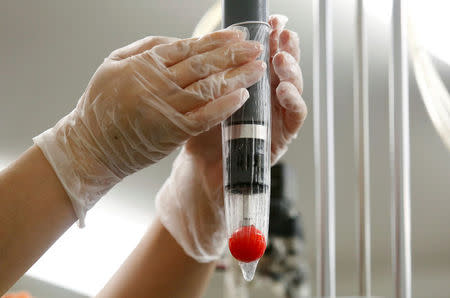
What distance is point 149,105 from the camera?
27.0 inches

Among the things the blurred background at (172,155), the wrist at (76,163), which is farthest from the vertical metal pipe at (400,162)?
the wrist at (76,163)

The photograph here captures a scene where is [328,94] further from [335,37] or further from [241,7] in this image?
[335,37]

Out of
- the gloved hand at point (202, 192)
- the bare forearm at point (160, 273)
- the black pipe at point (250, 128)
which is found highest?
the black pipe at point (250, 128)

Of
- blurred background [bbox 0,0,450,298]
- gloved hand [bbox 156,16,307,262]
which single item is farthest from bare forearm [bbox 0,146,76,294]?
blurred background [bbox 0,0,450,298]

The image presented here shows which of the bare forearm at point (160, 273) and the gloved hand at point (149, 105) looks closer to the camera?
the gloved hand at point (149, 105)

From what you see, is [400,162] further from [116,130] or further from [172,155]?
[172,155]

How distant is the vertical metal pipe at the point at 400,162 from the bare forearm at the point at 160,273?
1.56 feet

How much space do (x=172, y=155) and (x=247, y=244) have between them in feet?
8.78

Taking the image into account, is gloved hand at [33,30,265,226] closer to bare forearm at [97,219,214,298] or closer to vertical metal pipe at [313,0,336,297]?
vertical metal pipe at [313,0,336,297]

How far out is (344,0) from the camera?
217cm

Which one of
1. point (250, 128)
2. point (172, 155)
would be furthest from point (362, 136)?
point (172, 155)

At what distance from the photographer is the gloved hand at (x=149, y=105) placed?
0.65 m

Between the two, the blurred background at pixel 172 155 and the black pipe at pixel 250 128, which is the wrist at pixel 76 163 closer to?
the black pipe at pixel 250 128

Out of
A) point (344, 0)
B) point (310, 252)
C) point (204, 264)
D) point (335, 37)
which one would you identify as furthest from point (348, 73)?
point (310, 252)
